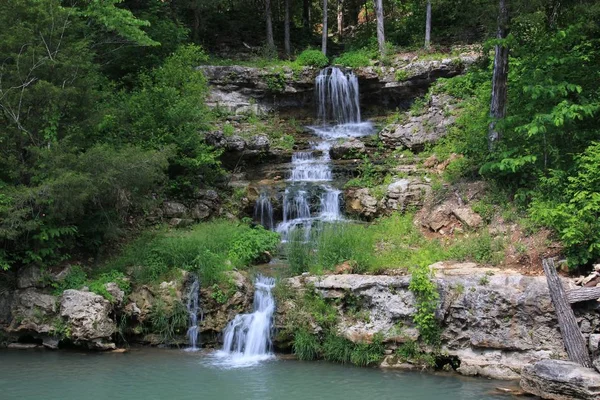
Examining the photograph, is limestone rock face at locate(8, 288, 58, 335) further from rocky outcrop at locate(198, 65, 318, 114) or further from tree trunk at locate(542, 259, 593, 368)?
rocky outcrop at locate(198, 65, 318, 114)

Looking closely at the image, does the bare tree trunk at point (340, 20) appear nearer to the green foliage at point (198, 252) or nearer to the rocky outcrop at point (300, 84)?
the rocky outcrop at point (300, 84)

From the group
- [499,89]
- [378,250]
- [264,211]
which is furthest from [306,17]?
[378,250]

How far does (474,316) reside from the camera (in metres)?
9.48

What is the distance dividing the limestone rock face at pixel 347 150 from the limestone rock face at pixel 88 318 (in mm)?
9558

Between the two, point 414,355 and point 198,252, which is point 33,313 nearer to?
point 198,252

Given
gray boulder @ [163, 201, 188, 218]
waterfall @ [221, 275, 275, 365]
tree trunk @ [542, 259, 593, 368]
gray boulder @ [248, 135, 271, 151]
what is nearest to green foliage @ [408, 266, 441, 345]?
tree trunk @ [542, 259, 593, 368]

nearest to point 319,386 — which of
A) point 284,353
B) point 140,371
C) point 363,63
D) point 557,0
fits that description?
point 284,353

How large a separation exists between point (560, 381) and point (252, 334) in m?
5.54

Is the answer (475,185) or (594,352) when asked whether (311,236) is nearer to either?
(475,185)

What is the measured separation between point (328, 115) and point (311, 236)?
1026 centimetres

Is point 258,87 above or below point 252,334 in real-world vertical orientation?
above

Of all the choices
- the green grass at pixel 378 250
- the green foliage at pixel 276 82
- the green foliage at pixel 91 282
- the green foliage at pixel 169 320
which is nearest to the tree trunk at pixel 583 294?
the green grass at pixel 378 250

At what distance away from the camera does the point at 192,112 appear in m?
16.0

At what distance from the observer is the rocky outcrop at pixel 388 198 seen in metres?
14.2
